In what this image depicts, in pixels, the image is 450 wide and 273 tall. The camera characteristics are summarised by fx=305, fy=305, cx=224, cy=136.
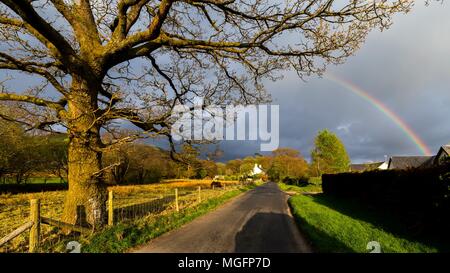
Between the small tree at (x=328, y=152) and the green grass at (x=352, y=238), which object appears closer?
the green grass at (x=352, y=238)

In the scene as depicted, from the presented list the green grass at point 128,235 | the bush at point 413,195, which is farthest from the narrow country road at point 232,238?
the bush at point 413,195

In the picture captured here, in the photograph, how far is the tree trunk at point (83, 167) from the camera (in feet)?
29.0

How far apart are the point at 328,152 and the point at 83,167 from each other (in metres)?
68.3

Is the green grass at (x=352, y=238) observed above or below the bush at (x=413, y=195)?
below

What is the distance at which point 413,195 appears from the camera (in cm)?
1202

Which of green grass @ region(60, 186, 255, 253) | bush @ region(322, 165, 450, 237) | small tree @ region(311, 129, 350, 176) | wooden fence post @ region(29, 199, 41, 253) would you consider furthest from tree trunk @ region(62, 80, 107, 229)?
small tree @ region(311, 129, 350, 176)

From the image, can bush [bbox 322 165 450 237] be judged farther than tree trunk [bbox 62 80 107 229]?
Yes

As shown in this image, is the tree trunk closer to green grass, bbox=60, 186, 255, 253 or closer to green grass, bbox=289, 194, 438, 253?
green grass, bbox=60, 186, 255, 253

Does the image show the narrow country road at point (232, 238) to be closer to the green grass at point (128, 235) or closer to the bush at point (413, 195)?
the green grass at point (128, 235)

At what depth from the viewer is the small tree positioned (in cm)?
6975

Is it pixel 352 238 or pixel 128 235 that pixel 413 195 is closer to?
pixel 352 238

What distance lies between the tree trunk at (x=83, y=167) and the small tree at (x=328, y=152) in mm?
65167

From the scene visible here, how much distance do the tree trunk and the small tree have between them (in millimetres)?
65167
